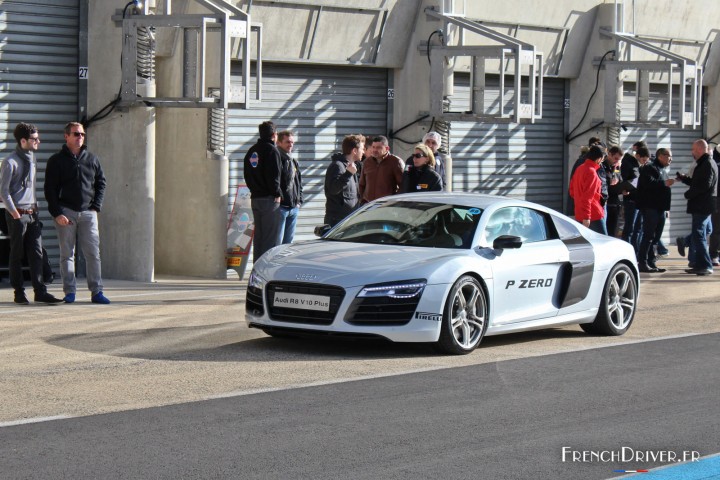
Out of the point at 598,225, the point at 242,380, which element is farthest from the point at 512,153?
the point at 242,380

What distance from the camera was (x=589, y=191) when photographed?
17.4 m

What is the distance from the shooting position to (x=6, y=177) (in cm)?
1322

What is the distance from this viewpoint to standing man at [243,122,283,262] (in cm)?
1515

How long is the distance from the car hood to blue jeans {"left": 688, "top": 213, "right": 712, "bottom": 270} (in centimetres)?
902

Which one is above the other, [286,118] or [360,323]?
[286,118]

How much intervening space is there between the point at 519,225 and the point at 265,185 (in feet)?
13.6

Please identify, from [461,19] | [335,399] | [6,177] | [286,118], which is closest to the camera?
[335,399]

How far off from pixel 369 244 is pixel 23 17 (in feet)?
22.4

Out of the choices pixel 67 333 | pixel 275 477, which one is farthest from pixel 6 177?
pixel 275 477

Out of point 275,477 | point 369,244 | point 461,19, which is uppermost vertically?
point 461,19

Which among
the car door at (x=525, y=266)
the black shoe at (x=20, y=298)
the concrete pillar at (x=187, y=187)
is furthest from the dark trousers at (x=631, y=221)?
the black shoe at (x=20, y=298)

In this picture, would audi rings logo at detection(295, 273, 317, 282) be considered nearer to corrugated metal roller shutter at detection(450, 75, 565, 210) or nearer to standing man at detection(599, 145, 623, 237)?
standing man at detection(599, 145, 623, 237)

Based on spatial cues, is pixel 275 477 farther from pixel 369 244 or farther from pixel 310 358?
pixel 369 244

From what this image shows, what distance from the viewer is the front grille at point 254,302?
10883mm
